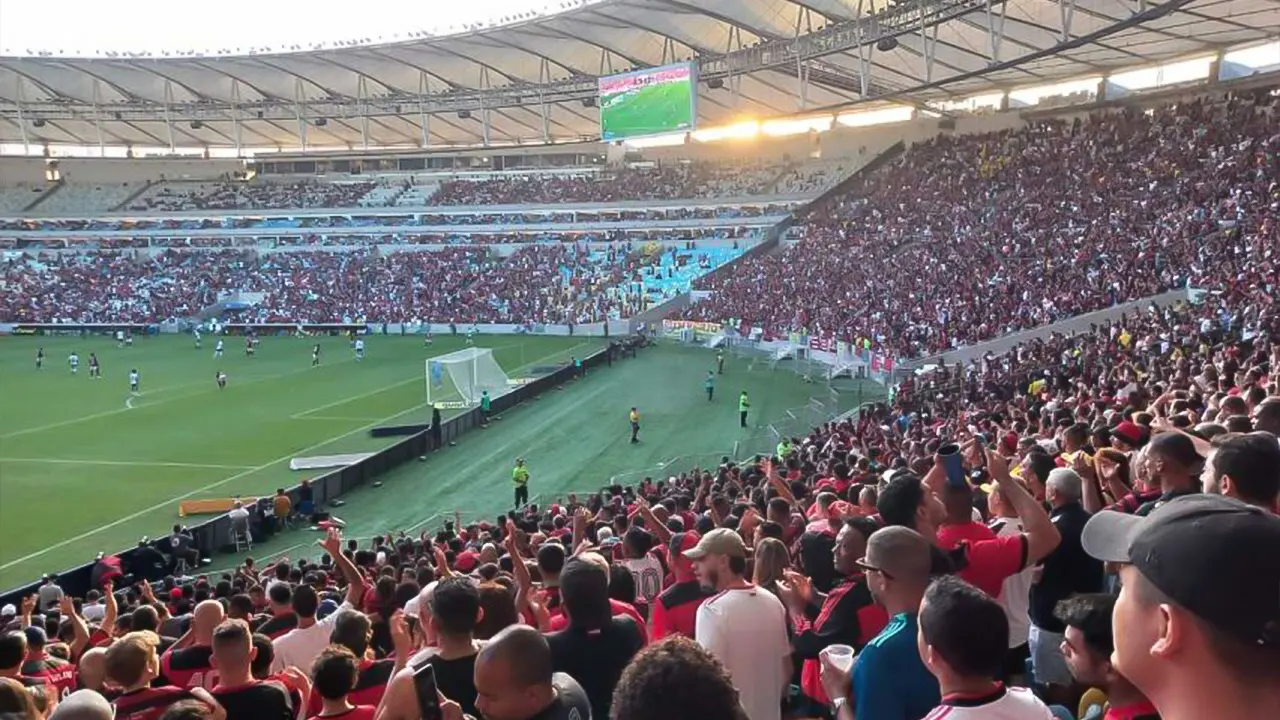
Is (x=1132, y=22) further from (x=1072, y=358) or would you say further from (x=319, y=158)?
(x=319, y=158)

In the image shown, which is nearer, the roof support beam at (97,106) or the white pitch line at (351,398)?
the white pitch line at (351,398)

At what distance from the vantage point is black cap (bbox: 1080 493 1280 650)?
5.86 ft

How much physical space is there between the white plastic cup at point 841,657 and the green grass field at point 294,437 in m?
16.7

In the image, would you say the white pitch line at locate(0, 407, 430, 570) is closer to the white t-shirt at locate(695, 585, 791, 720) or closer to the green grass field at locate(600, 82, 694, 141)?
the white t-shirt at locate(695, 585, 791, 720)

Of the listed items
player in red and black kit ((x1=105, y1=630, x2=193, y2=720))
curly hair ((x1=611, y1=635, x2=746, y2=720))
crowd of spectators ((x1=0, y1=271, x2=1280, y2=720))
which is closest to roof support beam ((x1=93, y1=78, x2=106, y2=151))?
crowd of spectators ((x1=0, y1=271, x2=1280, y2=720))

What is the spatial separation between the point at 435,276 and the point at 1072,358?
46925 mm

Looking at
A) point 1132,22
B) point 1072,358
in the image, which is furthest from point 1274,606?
point 1132,22

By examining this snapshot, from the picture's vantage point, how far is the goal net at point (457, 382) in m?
31.4

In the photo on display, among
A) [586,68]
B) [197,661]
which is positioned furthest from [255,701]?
[586,68]

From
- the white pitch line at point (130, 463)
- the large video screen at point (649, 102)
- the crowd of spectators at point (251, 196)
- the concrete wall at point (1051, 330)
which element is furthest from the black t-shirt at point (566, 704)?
the crowd of spectators at point (251, 196)

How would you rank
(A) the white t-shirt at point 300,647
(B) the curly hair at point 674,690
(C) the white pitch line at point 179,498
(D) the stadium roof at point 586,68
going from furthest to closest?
1. (D) the stadium roof at point 586,68
2. (C) the white pitch line at point 179,498
3. (A) the white t-shirt at point 300,647
4. (B) the curly hair at point 674,690

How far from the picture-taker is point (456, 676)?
4.06 metres

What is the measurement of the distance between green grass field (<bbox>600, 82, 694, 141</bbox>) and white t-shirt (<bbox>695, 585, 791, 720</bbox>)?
44.3 m

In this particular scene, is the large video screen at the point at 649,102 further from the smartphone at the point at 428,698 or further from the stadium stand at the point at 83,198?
the stadium stand at the point at 83,198
